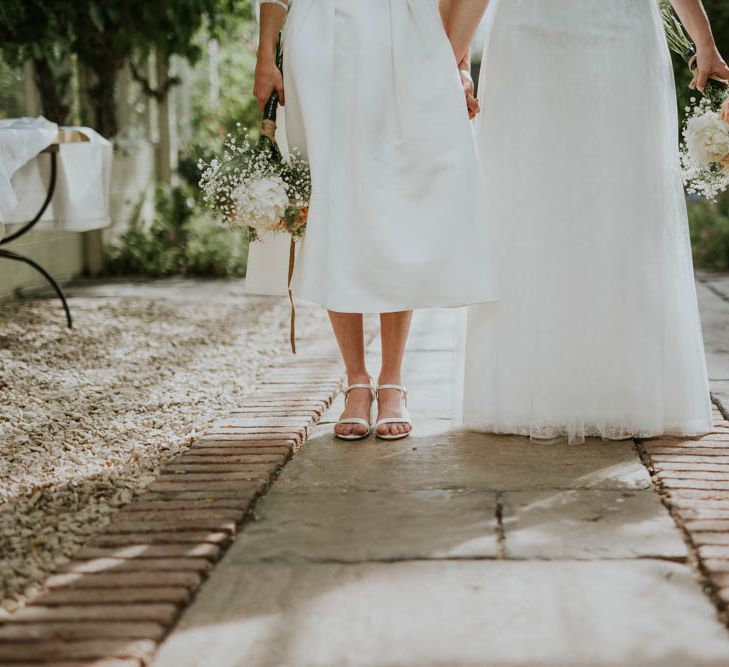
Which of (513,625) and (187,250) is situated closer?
(513,625)

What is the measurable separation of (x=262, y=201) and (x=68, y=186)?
7.79 feet

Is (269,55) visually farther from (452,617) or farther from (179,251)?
(179,251)

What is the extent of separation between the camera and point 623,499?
2359 mm

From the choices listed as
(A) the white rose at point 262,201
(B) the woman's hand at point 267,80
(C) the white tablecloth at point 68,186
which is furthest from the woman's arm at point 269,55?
(C) the white tablecloth at point 68,186

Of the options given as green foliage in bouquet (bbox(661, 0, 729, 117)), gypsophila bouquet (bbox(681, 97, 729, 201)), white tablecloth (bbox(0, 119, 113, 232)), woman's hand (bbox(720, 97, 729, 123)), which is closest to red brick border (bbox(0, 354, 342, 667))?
gypsophila bouquet (bbox(681, 97, 729, 201))

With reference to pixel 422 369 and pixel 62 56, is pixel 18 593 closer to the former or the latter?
pixel 422 369

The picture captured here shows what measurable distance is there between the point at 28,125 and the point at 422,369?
2142 millimetres

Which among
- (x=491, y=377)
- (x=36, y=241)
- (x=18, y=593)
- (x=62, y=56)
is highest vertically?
(x=62, y=56)

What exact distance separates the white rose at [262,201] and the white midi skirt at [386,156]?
0.12m

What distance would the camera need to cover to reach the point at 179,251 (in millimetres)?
7586

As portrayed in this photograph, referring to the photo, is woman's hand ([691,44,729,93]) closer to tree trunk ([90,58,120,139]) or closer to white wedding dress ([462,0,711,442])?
white wedding dress ([462,0,711,442])

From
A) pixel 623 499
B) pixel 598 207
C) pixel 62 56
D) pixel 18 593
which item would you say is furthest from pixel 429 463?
pixel 62 56

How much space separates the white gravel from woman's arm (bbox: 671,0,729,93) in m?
1.82

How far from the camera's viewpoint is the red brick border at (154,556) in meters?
1.69
